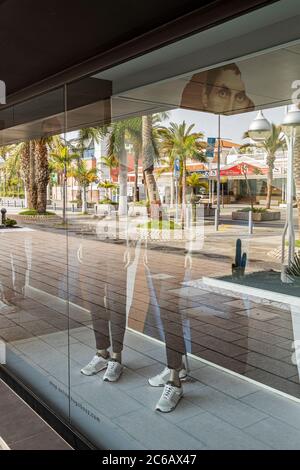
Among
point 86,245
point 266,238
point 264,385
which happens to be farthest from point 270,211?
point 86,245

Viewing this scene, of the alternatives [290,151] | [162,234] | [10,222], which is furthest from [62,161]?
[290,151]

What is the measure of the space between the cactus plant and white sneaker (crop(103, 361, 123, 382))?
3.65ft

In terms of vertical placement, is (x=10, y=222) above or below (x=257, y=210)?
below

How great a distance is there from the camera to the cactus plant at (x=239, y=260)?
3.04m

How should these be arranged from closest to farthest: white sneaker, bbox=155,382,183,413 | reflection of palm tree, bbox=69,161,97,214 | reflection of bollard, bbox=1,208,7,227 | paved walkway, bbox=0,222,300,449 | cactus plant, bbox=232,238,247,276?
paved walkway, bbox=0,222,300,449 → white sneaker, bbox=155,382,183,413 → cactus plant, bbox=232,238,247,276 → reflection of palm tree, bbox=69,161,97,214 → reflection of bollard, bbox=1,208,7,227

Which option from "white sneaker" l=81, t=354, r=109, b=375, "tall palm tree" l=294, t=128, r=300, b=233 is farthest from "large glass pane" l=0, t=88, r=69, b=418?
"tall palm tree" l=294, t=128, r=300, b=233

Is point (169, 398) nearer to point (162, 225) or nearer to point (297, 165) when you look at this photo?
point (297, 165)

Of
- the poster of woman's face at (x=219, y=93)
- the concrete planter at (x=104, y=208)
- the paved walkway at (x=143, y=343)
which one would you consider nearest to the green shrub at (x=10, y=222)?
the paved walkway at (x=143, y=343)

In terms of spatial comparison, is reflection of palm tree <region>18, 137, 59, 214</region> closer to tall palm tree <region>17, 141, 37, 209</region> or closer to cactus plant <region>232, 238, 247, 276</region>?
tall palm tree <region>17, 141, 37, 209</region>

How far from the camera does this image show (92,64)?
1996 mm

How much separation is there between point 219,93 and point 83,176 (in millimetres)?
1200

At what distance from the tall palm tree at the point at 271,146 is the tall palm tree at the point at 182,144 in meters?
0.35

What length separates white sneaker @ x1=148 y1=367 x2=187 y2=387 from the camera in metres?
2.35

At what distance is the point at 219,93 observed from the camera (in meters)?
2.77
